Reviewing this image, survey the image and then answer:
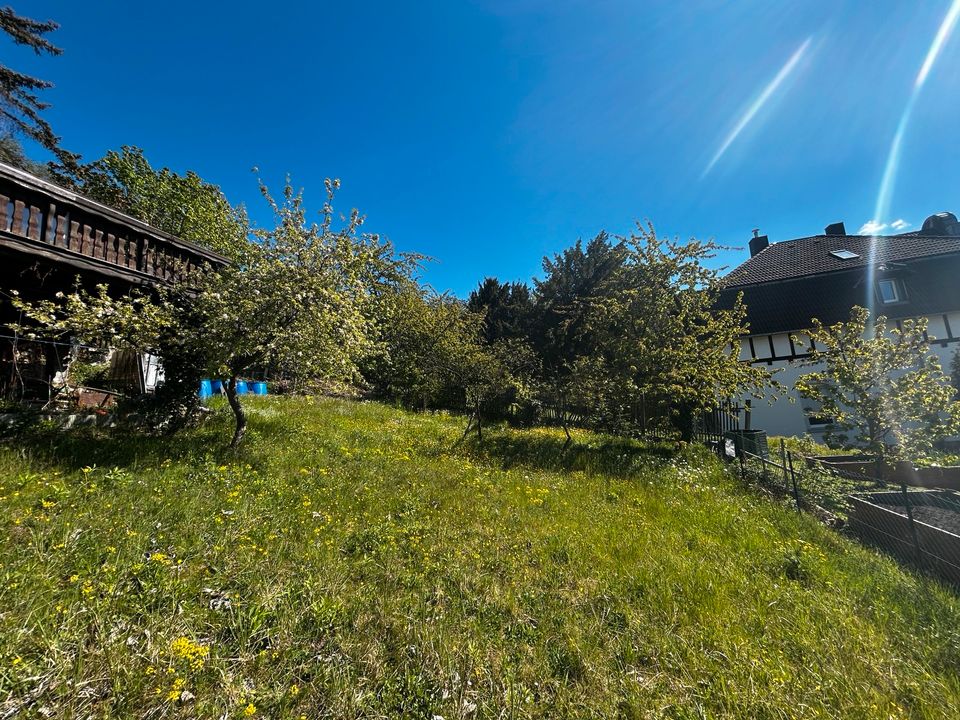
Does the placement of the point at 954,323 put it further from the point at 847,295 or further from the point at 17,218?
the point at 17,218

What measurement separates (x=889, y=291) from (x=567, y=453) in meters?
21.5

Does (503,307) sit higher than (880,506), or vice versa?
(503,307)

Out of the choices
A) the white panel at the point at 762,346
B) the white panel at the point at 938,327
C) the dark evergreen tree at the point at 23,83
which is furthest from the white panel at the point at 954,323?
the dark evergreen tree at the point at 23,83

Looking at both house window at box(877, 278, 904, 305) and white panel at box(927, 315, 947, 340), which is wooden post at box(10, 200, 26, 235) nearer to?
house window at box(877, 278, 904, 305)

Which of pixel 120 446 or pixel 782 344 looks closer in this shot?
pixel 120 446

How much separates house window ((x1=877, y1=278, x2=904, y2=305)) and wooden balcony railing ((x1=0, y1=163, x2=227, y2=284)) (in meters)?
28.5

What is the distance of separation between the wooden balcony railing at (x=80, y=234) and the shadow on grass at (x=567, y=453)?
23.7 feet

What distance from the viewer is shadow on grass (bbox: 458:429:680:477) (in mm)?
8477

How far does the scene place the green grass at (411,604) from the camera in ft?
7.82

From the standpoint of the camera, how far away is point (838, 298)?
18.7 m

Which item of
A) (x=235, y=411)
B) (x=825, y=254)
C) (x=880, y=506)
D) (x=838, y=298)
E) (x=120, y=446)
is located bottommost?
(x=880, y=506)

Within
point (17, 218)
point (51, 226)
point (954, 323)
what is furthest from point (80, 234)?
point (954, 323)

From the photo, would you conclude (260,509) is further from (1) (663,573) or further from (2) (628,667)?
(1) (663,573)

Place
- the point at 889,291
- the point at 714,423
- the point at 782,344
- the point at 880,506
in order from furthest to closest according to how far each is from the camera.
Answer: the point at 889,291 < the point at 782,344 < the point at 714,423 < the point at 880,506
